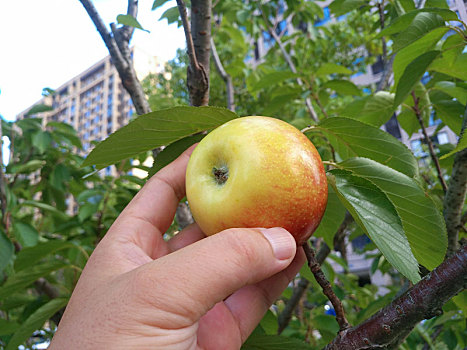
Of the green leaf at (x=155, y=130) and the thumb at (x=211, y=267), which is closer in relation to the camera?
the thumb at (x=211, y=267)

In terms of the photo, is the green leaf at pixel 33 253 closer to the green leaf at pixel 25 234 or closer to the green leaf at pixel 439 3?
the green leaf at pixel 25 234

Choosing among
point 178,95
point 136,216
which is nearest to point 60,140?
point 136,216

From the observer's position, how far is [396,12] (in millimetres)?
1881

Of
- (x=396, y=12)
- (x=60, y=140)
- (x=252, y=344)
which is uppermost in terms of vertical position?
(x=396, y=12)

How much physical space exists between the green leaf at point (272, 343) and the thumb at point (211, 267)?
38cm

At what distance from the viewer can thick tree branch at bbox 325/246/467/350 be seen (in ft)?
2.05

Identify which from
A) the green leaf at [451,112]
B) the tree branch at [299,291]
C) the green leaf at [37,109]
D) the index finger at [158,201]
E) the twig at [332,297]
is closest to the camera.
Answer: the twig at [332,297]

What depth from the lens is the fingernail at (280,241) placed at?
715mm

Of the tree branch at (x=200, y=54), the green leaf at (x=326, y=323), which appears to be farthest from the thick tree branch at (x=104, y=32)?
the green leaf at (x=326, y=323)

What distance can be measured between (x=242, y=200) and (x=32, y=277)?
1.27m

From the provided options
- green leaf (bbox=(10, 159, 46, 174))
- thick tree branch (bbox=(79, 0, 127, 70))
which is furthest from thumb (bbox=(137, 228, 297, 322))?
green leaf (bbox=(10, 159, 46, 174))

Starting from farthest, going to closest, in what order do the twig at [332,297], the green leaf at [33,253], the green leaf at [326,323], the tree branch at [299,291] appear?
the green leaf at [326,323] → the tree branch at [299,291] → the green leaf at [33,253] → the twig at [332,297]

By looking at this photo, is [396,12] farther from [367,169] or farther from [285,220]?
[285,220]

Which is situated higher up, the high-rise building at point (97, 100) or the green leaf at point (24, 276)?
the green leaf at point (24, 276)
